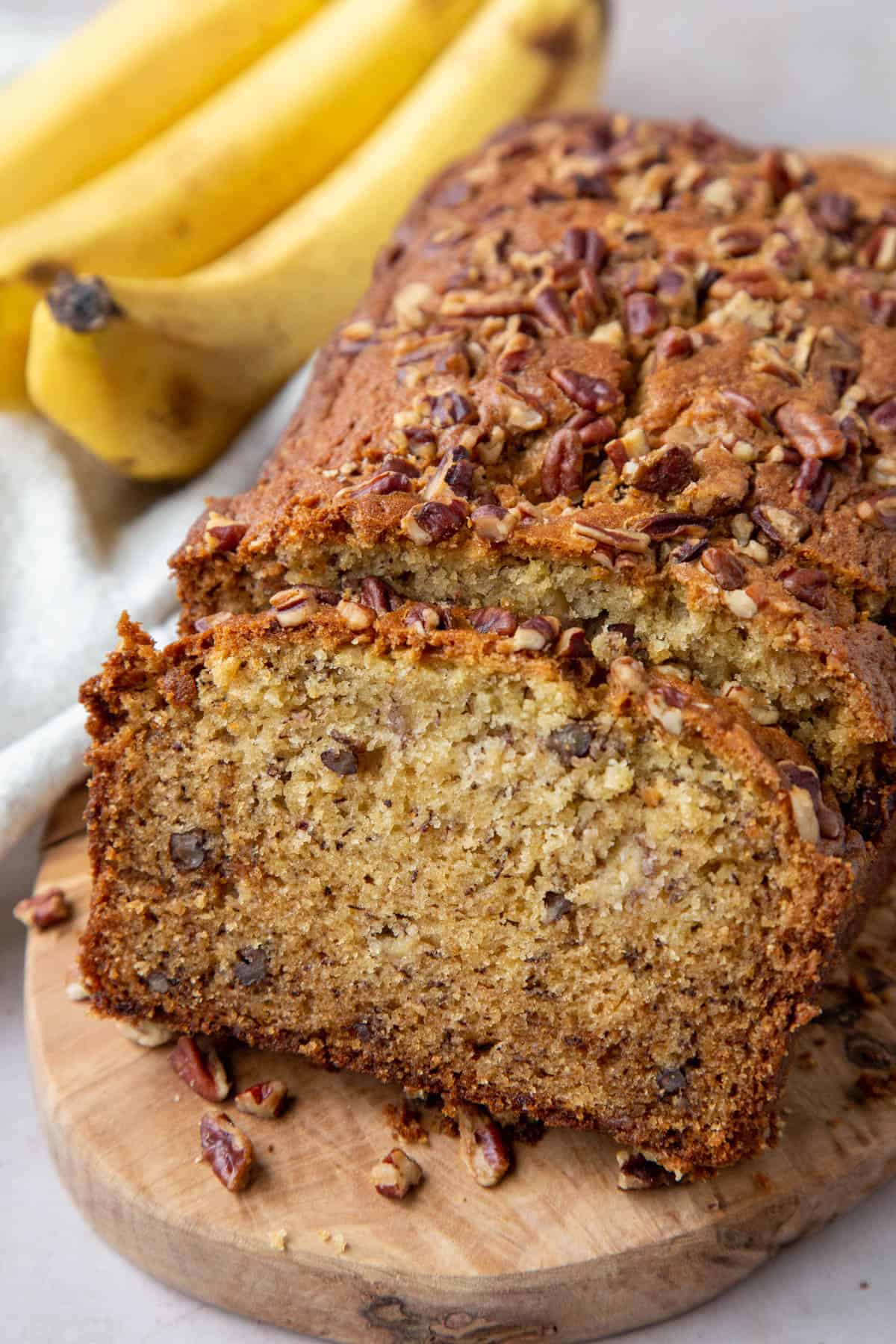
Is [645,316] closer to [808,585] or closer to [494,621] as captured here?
[808,585]

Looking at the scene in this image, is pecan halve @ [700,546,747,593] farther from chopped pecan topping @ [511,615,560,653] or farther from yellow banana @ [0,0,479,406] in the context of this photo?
yellow banana @ [0,0,479,406]

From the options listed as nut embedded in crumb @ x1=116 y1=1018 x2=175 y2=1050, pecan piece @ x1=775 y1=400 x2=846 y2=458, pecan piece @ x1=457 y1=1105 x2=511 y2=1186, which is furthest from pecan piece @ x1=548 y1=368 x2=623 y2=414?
nut embedded in crumb @ x1=116 y1=1018 x2=175 y2=1050

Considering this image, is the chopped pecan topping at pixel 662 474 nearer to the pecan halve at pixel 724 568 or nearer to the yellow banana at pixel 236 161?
the pecan halve at pixel 724 568

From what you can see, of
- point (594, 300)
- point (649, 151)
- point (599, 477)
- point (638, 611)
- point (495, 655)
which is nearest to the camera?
point (495, 655)

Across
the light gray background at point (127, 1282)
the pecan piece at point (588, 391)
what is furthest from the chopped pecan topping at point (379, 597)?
the light gray background at point (127, 1282)

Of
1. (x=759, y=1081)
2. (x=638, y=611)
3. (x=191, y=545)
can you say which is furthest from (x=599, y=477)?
(x=759, y=1081)

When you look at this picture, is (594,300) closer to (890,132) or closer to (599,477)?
(599,477)
